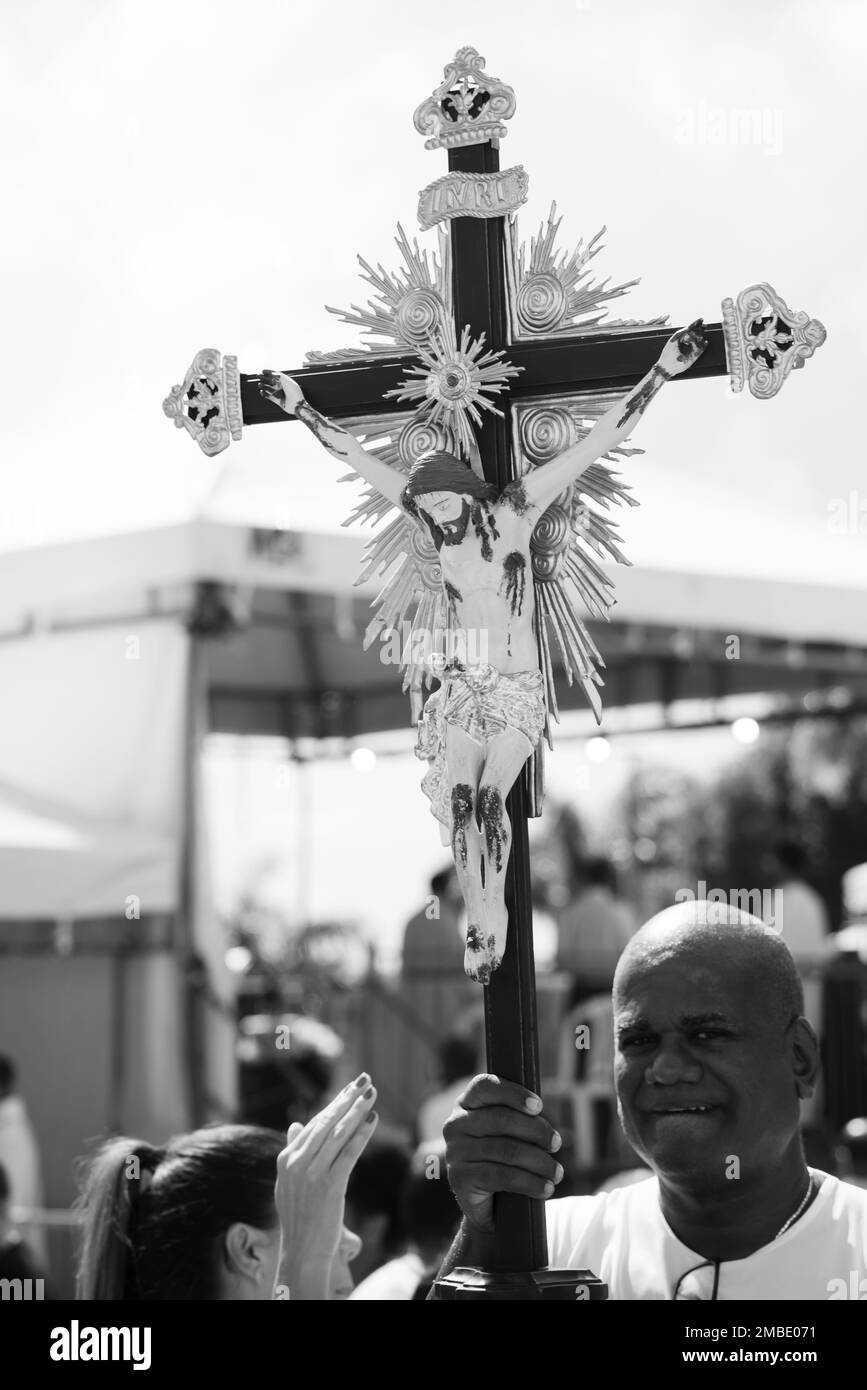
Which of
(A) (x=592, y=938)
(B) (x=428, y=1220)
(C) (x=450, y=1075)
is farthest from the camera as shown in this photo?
(A) (x=592, y=938)

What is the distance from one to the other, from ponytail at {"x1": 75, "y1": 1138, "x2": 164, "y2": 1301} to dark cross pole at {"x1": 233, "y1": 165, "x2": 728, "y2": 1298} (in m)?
0.71

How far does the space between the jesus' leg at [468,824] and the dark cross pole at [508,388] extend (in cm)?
6

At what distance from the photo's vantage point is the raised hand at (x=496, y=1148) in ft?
7.25

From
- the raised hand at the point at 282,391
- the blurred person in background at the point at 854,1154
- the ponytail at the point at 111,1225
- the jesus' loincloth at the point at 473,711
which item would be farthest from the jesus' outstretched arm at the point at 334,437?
the blurred person in background at the point at 854,1154

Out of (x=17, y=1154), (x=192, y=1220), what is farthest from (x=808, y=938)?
(x=192, y=1220)

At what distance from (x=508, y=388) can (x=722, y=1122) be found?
3.68 feet

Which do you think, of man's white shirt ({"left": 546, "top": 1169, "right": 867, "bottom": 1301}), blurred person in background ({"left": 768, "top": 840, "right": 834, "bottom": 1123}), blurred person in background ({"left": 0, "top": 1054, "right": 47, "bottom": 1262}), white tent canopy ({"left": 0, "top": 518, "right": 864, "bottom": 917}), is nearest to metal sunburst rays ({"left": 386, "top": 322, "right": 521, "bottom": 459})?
man's white shirt ({"left": 546, "top": 1169, "right": 867, "bottom": 1301})

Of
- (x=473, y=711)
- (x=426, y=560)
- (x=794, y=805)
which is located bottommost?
(x=473, y=711)

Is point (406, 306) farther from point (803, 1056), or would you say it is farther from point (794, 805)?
point (794, 805)

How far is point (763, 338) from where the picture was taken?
240 cm

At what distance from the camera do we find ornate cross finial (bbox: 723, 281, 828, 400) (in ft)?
7.86
